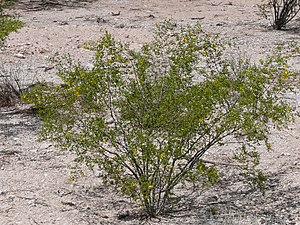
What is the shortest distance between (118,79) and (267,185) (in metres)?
1.69

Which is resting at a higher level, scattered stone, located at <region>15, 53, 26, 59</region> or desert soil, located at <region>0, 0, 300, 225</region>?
scattered stone, located at <region>15, 53, 26, 59</region>

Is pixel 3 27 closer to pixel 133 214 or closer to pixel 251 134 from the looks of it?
pixel 133 214

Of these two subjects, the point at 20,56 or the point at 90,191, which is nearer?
the point at 90,191

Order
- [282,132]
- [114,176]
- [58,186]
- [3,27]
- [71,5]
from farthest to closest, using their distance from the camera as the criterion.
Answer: [71,5] < [3,27] < [282,132] < [58,186] < [114,176]

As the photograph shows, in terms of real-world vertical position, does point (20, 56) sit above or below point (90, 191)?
above

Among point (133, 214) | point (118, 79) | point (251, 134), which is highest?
point (118, 79)

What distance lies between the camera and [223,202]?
5.21 meters

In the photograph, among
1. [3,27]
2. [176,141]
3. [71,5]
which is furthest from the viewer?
[71,5]

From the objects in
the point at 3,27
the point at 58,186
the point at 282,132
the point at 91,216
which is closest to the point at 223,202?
the point at 91,216

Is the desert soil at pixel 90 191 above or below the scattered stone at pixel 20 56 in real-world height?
below

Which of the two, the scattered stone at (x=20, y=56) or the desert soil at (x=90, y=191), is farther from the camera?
the scattered stone at (x=20, y=56)

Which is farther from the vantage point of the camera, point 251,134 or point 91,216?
point 91,216

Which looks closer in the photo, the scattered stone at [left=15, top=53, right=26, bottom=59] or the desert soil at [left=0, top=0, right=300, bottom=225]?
the desert soil at [left=0, top=0, right=300, bottom=225]

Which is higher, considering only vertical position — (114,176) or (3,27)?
(3,27)
